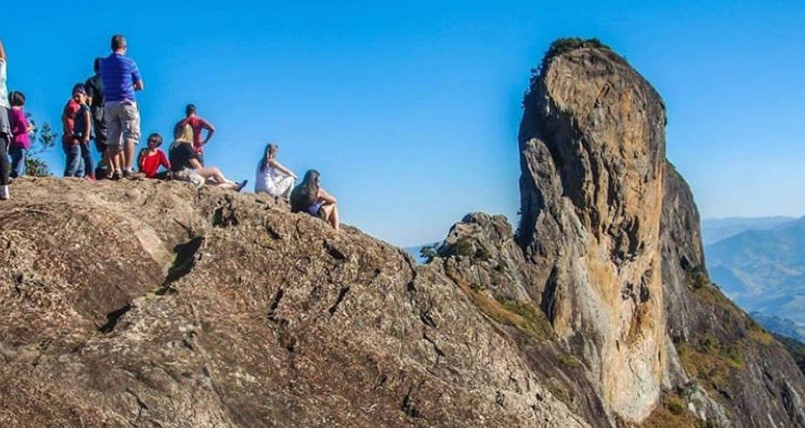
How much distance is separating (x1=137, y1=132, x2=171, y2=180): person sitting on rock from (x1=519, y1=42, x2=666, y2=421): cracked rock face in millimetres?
36728

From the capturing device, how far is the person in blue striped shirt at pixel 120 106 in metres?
18.3

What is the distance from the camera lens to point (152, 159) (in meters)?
20.2

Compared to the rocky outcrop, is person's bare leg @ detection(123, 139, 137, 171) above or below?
above

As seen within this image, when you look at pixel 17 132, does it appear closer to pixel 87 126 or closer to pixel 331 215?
pixel 87 126

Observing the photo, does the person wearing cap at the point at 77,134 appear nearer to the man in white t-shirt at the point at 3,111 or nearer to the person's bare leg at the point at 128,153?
the person's bare leg at the point at 128,153

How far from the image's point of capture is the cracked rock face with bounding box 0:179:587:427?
12164 millimetres

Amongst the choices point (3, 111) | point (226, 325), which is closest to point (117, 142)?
point (3, 111)

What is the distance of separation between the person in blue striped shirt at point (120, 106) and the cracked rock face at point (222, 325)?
132 cm

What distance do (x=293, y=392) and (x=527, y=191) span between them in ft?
156

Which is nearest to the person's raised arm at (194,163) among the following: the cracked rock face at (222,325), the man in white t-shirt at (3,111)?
the cracked rock face at (222,325)

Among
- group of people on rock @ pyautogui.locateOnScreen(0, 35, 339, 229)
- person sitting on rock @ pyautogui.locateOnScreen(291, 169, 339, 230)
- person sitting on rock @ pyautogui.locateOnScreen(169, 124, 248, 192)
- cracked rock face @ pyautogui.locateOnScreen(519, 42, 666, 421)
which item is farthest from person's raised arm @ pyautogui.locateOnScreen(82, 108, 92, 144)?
cracked rock face @ pyautogui.locateOnScreen(519, 42, 666, 421)

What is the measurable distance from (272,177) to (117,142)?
451cm

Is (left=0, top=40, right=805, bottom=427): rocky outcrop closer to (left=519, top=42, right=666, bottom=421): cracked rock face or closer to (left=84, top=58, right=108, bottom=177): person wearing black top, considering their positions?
(left=84, top=58, right=108, bottom=177): person wearing black top

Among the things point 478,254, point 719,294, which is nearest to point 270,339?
point 478,254
